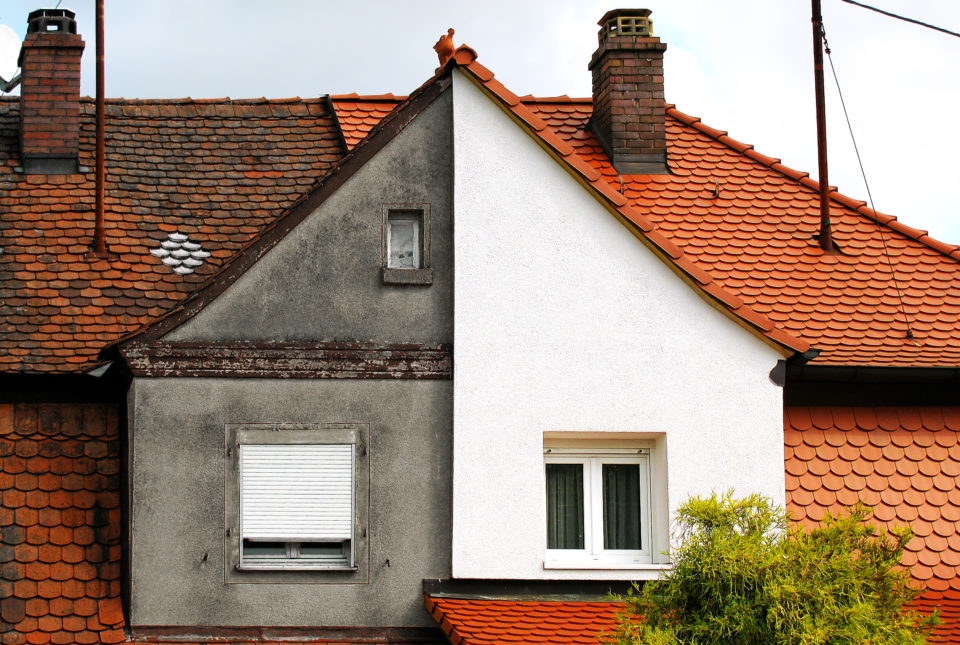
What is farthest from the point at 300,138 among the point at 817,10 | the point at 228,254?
the point at 817,10

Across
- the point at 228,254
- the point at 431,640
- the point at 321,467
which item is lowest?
the point at 431,640

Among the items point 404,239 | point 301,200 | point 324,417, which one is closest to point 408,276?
point 404,239

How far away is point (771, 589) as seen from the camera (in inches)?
303

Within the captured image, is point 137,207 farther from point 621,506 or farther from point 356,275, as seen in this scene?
point 621,506

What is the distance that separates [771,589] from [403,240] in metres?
4.92

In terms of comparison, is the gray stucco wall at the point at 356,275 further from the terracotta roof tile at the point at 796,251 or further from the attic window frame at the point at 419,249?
the terracotta roof tile at the point at 796,251

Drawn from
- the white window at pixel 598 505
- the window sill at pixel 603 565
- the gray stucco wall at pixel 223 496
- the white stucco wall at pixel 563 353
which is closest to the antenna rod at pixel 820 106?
the white stucco wall at pixel 563 353

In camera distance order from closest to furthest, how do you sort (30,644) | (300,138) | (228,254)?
(30,644), (228,254), (300,138)

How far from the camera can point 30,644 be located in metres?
10.4

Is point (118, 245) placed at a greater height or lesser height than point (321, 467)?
greater

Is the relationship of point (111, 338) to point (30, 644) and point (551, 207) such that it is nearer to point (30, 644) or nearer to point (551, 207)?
point (30, 644)

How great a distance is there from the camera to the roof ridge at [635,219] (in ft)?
36.2

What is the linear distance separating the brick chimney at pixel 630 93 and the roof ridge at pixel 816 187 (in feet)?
2.38

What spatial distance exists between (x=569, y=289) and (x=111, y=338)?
4228mm
